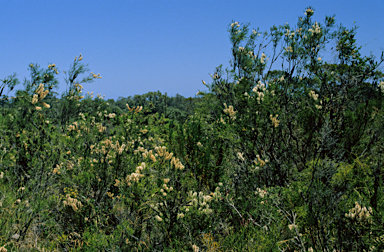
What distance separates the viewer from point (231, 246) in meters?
2.16

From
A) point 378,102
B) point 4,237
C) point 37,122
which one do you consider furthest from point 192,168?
point 378,102

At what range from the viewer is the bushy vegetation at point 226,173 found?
2.23 m

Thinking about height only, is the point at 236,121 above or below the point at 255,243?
above

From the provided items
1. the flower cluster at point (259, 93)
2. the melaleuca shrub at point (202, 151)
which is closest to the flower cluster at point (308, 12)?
the flower cluster at point (259, 93)

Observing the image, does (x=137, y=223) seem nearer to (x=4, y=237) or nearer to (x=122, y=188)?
(x=122, y=188)

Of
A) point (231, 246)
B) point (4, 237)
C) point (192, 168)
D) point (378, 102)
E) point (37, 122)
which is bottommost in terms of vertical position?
point (4, 237)

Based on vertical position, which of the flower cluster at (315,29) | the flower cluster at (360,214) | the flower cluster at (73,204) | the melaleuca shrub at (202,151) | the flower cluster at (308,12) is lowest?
the flower cluster at (73,204)

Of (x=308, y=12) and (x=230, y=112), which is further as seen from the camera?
(x=308, y=12)

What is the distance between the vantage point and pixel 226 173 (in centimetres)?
385

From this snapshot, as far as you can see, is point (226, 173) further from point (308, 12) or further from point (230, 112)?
point (308, 12)

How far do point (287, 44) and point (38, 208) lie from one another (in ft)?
15.6

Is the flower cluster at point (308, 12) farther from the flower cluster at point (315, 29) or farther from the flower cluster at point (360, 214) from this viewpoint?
the flower cluster at point (360, 214)

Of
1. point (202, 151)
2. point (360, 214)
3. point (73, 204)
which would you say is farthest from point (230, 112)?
point (73, 204)

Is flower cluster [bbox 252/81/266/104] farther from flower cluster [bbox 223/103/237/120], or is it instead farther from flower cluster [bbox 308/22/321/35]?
flower cluster [bbox 308/22/321/35]
